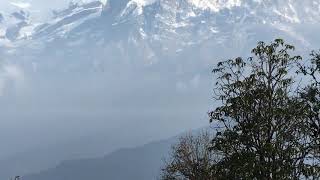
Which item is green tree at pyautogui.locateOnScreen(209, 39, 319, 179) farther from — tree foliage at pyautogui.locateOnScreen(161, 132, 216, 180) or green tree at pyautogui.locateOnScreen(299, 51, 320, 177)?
tree foliage at pyautogui.locateOnScreen(161, 132, 216, 180)

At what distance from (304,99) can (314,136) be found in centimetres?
226

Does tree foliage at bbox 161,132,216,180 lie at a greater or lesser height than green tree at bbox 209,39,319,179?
greater

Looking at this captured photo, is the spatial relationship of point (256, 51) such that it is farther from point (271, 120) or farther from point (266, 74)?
point (271, 120)

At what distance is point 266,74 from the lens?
104ft

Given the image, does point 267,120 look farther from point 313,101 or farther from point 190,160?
point 190,160

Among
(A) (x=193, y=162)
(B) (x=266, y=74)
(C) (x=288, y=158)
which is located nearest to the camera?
(C) (x=288, y=158)

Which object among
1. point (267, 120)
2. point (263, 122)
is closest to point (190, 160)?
point (267, 120)

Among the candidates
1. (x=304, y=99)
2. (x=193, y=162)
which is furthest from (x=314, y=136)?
(x=193, y=162)

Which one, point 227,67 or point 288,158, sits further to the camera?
point 227,67

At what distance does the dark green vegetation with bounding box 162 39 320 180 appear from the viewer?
29.2 meters

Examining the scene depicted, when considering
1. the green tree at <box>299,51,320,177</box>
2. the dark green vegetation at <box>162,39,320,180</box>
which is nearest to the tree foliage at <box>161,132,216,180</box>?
the green tree at <box>299,51,320,177</box>

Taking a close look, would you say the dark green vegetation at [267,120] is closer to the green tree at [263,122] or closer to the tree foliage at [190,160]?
the green tree at [263,122]

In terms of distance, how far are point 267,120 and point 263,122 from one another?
306 millimetres

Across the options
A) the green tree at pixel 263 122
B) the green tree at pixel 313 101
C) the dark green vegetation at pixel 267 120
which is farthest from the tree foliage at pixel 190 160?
the green tree at pixel 263 122
